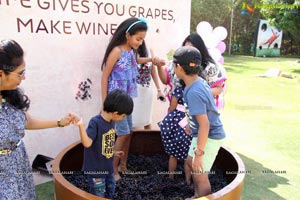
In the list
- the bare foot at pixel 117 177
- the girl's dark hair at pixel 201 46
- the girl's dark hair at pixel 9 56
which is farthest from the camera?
the bare foot at pixel 117 177

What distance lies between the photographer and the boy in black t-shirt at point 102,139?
1.94 metres

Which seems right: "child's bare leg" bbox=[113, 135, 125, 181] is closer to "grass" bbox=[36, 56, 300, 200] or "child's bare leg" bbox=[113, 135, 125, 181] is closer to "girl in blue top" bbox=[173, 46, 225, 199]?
"grass" bbox=[36, 56, 300, 200]

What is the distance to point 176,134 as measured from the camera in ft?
9.21

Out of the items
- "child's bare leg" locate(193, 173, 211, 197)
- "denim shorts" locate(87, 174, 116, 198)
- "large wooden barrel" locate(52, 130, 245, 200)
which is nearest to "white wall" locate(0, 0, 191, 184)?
"large wooden barrel" locate(52, 130, 245, 200)

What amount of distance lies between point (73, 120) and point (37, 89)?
109 centimetres

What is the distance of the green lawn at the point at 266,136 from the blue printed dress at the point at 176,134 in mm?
726

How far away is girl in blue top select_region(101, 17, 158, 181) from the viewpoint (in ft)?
8.45

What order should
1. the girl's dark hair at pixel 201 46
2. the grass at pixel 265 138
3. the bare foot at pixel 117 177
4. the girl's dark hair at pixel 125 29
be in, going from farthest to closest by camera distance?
the grass at pixel 265 138
the bare foot at pixel 117 177
the girl's dark hair at pixel 201 46
the girl's dark hair at pixel 125 29

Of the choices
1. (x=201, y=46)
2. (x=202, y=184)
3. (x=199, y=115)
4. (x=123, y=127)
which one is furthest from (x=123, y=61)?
(x=202, y=184)

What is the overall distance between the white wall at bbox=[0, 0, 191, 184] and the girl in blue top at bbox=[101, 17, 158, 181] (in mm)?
482

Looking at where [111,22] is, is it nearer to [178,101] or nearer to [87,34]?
[87,34]

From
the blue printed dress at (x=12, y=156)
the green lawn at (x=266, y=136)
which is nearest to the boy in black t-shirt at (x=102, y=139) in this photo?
the blue printed dress at (x=12, y=156)

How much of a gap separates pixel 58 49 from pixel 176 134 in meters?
1.31

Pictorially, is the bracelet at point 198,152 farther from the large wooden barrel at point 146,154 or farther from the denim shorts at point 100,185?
the denim shorts at point 100,185
